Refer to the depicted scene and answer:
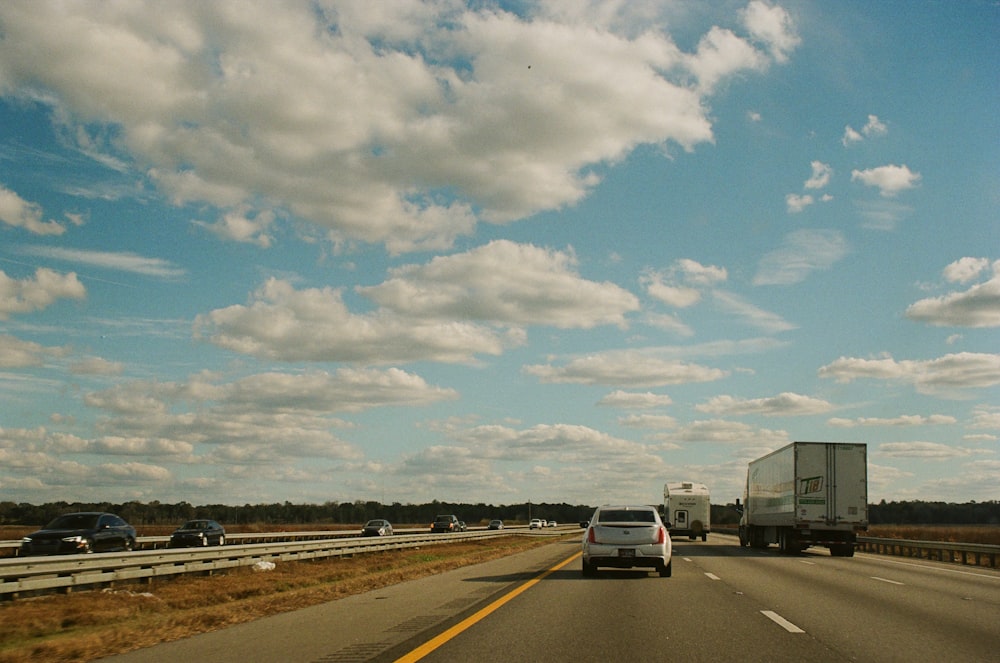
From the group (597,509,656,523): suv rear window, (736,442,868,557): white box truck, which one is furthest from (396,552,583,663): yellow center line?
(736,442,868,557): white box truck

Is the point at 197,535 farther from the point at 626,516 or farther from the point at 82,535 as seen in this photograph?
the point at 626,516

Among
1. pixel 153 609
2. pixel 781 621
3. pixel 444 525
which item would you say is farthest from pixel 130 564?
pixel 444 525

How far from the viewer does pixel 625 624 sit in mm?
12570

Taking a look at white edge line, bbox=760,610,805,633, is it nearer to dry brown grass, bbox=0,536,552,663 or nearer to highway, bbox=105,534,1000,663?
highway, bbox=105,534,1000,663

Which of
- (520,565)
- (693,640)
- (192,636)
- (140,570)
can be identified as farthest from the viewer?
(520,565)

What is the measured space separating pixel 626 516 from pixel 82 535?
1526 cm

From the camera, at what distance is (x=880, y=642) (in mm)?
11133

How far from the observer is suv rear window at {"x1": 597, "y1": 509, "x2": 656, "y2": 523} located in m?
21.9

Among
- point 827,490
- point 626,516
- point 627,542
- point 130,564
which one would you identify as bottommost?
point 130,564

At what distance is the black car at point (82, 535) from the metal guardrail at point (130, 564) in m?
4.30

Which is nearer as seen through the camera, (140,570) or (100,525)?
(140,570)

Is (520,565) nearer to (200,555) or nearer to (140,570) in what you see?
(200,555)

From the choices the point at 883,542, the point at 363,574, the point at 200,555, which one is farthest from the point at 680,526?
the point at 200,555

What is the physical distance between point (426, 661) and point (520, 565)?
1890 centimetres
